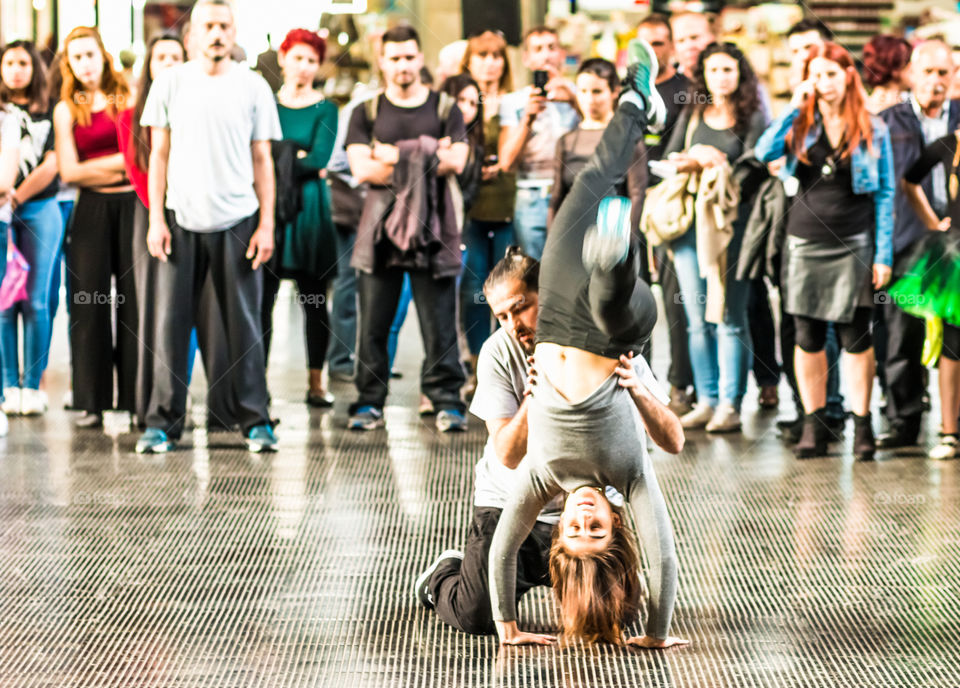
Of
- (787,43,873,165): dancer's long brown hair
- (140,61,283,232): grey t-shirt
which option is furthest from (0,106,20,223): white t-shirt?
(787,43,873,165): dancer's long brown hair

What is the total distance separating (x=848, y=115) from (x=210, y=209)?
7.51ft

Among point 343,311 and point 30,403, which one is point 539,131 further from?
point 30,403

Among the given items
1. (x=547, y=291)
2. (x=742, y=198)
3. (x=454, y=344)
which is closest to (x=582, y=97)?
(x=742, y=198)

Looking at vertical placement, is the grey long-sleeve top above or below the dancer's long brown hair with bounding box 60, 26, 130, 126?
below

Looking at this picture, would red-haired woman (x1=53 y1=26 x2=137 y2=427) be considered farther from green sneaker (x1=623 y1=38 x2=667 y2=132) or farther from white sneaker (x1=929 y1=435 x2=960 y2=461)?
white sneaker (x1=929 y1=435 x2=960 y2=461)

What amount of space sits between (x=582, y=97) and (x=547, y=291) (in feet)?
8.91

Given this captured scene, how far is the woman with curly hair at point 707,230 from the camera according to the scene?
5.34 m

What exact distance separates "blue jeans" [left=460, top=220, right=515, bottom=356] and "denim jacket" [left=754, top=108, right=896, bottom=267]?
146 cm

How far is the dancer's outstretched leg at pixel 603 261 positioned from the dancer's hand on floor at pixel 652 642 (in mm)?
644

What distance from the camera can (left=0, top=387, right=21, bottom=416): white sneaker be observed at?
573 cm

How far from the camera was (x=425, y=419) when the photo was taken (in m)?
5.65

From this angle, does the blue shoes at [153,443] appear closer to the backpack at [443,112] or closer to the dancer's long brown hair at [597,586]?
the backpack at [443,112]

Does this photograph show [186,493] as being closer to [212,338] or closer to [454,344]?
[212,338]

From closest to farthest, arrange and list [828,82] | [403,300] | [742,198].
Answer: [828,82] → [742,198] → [403,300]
